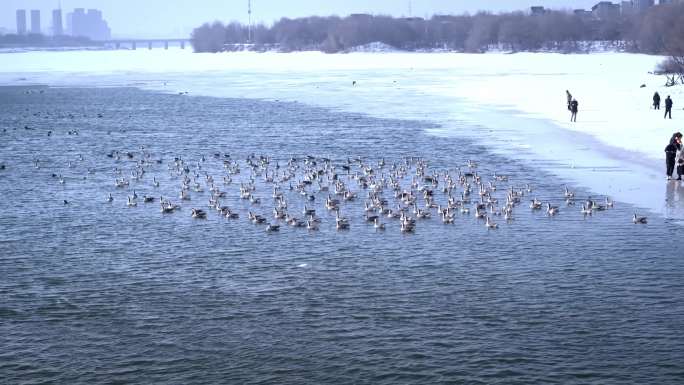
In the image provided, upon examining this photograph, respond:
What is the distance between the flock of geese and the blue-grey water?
273 millimetres

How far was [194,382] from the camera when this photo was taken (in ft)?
46.6

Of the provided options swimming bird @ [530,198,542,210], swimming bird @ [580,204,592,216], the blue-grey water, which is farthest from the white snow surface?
swimming bird @ [530,198,542,210]

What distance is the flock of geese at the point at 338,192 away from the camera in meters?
25.2

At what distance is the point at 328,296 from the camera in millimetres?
18172

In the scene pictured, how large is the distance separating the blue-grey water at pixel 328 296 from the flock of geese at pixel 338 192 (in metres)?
0.27

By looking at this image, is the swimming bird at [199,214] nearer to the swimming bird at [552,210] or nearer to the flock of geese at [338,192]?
the flock of geese at [338,192]

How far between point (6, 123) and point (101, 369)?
44.8 meters

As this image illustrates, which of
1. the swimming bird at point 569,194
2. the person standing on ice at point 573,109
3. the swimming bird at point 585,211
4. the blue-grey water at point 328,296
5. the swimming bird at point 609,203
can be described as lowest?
the blue-grey water at point 328,296

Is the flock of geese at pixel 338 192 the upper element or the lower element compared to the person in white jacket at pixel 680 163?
lower

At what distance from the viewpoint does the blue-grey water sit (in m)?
14.8

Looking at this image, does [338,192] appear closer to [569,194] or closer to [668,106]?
[569,194]

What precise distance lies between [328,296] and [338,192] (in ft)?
35.6

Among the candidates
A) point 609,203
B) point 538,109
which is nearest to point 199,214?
point 609,203

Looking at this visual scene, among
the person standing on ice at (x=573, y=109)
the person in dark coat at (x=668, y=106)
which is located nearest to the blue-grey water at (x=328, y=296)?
the person in dark coat at (x=668, y=106)
